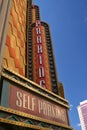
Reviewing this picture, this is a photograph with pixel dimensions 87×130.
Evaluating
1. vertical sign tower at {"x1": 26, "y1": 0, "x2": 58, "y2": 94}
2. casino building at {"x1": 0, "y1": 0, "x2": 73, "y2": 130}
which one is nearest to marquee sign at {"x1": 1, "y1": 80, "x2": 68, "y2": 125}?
casino building at {"x1": 0, "y1": 0, "x2": 73, "y2": 130}

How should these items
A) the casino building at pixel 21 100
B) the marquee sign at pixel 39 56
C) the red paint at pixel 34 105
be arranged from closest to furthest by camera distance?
the casino building at pixel 21 100, the red paint at pixel 34 105, the marquee sign at pixel 39 56

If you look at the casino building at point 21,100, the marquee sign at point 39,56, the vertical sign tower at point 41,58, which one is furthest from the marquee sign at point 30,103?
A: the marquee sign at point 39,56

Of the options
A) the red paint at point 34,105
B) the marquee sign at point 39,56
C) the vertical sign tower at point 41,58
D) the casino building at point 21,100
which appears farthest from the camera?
the vertical sign tower at point 41,58

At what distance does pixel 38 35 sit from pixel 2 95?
35.3 meters

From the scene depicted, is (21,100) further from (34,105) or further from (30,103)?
(34,105)

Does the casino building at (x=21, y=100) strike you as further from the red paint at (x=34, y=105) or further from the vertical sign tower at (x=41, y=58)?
the vertical sign tower at (x=41, y=58)

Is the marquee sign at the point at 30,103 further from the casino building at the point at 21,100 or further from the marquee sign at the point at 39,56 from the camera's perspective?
the marquee sign at the point at 39,56

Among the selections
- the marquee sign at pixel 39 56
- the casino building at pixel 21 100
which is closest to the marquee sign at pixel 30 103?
the casino building at pixel 21 100

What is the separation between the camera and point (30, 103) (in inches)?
142

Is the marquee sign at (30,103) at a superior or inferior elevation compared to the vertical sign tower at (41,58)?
inferior

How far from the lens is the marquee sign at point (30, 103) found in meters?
3.14

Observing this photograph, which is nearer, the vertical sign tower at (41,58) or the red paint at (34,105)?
the red paint at (34,105)

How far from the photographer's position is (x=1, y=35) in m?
3.73

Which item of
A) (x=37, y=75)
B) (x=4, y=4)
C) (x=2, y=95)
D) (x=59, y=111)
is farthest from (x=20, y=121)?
(x=37, y=75)
